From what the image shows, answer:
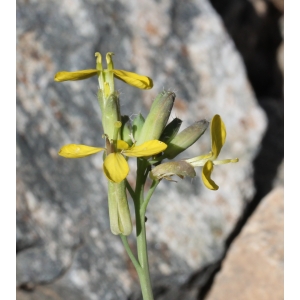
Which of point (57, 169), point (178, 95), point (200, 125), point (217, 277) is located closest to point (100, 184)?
point (57, 169)

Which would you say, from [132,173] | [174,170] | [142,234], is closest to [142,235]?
[142,234]

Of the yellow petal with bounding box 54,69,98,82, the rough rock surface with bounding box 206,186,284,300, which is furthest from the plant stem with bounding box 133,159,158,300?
the rough rock surface with bounding box 206,186,284,300

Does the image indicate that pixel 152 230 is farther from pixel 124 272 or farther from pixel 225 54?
pixel 225 54

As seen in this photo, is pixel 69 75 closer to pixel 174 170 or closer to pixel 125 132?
pixel 125 132

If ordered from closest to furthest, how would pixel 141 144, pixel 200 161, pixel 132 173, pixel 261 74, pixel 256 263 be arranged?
1. pixel 141 144
2. pixel 200 161
3. pixel 132 173
4. pixel 256 263
5. pixel 261 74

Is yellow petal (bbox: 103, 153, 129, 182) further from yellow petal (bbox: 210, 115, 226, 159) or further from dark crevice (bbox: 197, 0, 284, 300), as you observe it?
dark crevice (bbox: 197, 0, 284, 300)
